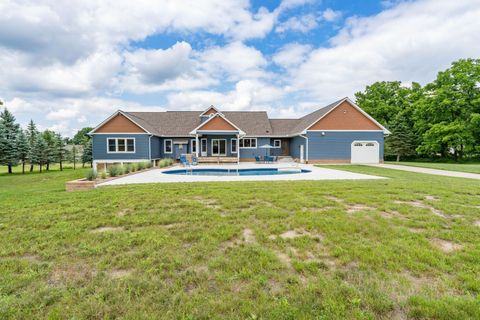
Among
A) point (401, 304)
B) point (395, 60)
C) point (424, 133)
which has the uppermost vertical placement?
point (395, 60)

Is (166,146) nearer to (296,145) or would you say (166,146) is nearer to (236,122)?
(236,122)

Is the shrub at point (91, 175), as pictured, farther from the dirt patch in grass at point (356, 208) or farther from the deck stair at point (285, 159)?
the deck stair at point (285, 159)

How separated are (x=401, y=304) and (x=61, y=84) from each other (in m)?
27.1

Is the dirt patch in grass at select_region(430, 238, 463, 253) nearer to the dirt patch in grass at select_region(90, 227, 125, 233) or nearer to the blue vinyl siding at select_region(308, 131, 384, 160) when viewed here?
the dirt patch in grass at select_region(90, 227, 125, 233)

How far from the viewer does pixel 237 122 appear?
2736 centimetres

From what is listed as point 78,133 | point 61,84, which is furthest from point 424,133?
point 78,133

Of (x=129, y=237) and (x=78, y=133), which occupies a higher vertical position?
(x=78, y=133)

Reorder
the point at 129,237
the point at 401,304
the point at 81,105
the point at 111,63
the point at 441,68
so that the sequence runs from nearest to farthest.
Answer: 1. the point at 401,304
2. the point at 129,237
3. the point at 111,63
4. the point at 81,105
5. the point at 441,68

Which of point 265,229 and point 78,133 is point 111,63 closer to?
point 265,229

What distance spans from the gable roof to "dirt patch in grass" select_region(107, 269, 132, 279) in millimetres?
21400

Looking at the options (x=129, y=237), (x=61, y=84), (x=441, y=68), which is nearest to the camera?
(x=129, y=237)

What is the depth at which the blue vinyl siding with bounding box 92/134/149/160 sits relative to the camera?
21281 millimetres

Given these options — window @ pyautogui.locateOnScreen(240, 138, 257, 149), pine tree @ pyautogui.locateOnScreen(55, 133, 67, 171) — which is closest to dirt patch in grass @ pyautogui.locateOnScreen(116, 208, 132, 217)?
window @ pyautogui.locateOnScreen(240, 138, 257, 149)

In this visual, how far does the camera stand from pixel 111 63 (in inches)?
702
